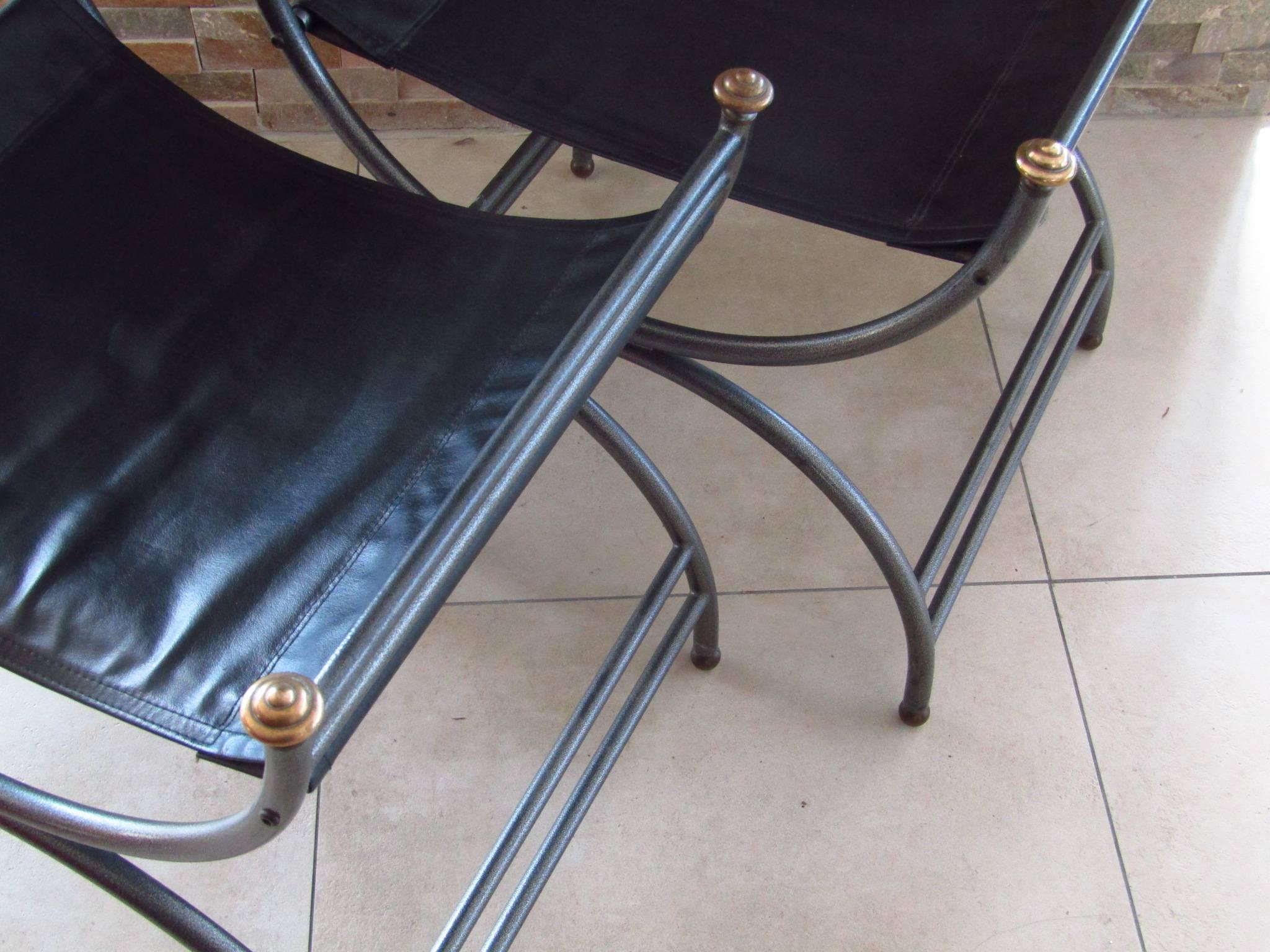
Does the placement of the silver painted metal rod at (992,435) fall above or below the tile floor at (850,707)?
above

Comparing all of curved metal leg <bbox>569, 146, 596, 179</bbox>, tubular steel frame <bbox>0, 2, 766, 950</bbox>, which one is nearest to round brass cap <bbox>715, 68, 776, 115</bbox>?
tubular steel frame <bbox>0, 2, 766, 950</bbox>

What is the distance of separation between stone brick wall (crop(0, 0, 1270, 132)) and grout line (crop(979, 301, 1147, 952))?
0.55 m

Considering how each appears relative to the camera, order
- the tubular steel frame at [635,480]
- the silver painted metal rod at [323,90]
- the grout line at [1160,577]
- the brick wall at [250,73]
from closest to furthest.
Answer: the tubular steel frame at [635,480] → the silver painted metal rod at [323,90] → the grout line at [1160,577] → the brick wall at [250,73]

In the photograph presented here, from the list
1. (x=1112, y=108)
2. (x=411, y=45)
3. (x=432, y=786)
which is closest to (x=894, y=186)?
(x=411, y=45)

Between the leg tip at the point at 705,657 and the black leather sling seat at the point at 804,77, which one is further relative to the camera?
the leg tip at the point at 705,657

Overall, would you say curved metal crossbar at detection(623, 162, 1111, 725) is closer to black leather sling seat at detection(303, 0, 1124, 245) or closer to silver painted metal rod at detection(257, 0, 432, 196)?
black leather sling seat at detection(303, 0, 1124, 245)

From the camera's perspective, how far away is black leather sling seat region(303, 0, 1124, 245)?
3.29ft

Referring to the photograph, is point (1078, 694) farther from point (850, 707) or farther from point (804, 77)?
point (804, 77)

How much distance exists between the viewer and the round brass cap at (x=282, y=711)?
0.45m

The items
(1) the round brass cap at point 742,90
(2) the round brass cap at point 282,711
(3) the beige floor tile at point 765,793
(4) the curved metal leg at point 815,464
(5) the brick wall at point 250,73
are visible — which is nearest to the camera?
(2) the round brass cap at point 282,711

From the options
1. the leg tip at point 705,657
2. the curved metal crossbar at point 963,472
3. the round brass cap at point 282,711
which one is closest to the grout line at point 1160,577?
the curved metal crossbar at point 963,472

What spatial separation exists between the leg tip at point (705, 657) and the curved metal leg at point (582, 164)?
2.47ft

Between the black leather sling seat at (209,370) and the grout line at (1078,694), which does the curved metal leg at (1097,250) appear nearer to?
the grout line at (1078,694)

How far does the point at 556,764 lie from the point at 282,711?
62cm
